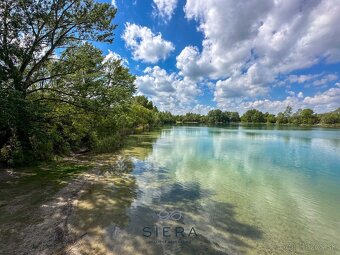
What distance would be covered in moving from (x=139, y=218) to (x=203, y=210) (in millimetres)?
2639

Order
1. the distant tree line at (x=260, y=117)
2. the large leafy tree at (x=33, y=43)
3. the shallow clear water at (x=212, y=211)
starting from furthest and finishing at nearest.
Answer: the distant tree line at (x=260, y=117), the large leafy tree at (x=33, y=43), the shallow clear water at (x=212, y=211)

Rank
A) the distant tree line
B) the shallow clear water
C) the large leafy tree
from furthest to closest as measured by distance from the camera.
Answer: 1. the distant tree line
2. the large leafy tree
3. the shallow clear water

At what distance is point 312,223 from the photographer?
24.8ft

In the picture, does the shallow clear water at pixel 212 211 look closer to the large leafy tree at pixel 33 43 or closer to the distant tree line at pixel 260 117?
the large leafy tree at pixel 33 43

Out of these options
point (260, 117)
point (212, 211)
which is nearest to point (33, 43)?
point (212, 211)

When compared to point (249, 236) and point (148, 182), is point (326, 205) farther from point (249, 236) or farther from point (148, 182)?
point (148, 182)

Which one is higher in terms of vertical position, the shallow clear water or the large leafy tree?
the large leafy tree

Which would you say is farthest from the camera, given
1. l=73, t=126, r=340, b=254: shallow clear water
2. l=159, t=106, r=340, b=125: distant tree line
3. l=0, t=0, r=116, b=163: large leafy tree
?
l=159, t=106, r=340, b=125: distant tree line

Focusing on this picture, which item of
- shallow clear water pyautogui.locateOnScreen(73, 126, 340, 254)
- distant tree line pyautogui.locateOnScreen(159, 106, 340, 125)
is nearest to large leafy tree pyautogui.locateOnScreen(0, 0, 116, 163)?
shallow clear water pyautogui.locateOnScreen(73, 126, 340, 254)

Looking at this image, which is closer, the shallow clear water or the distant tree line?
the shallow clear water

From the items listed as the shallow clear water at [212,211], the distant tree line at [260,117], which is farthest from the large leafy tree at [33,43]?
the distant tree line at [260,117]

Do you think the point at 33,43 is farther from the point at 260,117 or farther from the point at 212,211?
the point at 260,117

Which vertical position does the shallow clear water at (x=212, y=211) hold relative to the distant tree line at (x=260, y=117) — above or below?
below

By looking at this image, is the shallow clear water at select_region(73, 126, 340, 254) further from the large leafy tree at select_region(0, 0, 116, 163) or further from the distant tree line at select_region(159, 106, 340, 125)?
the distant tree line at select_region(159, 106, 340, 125)
